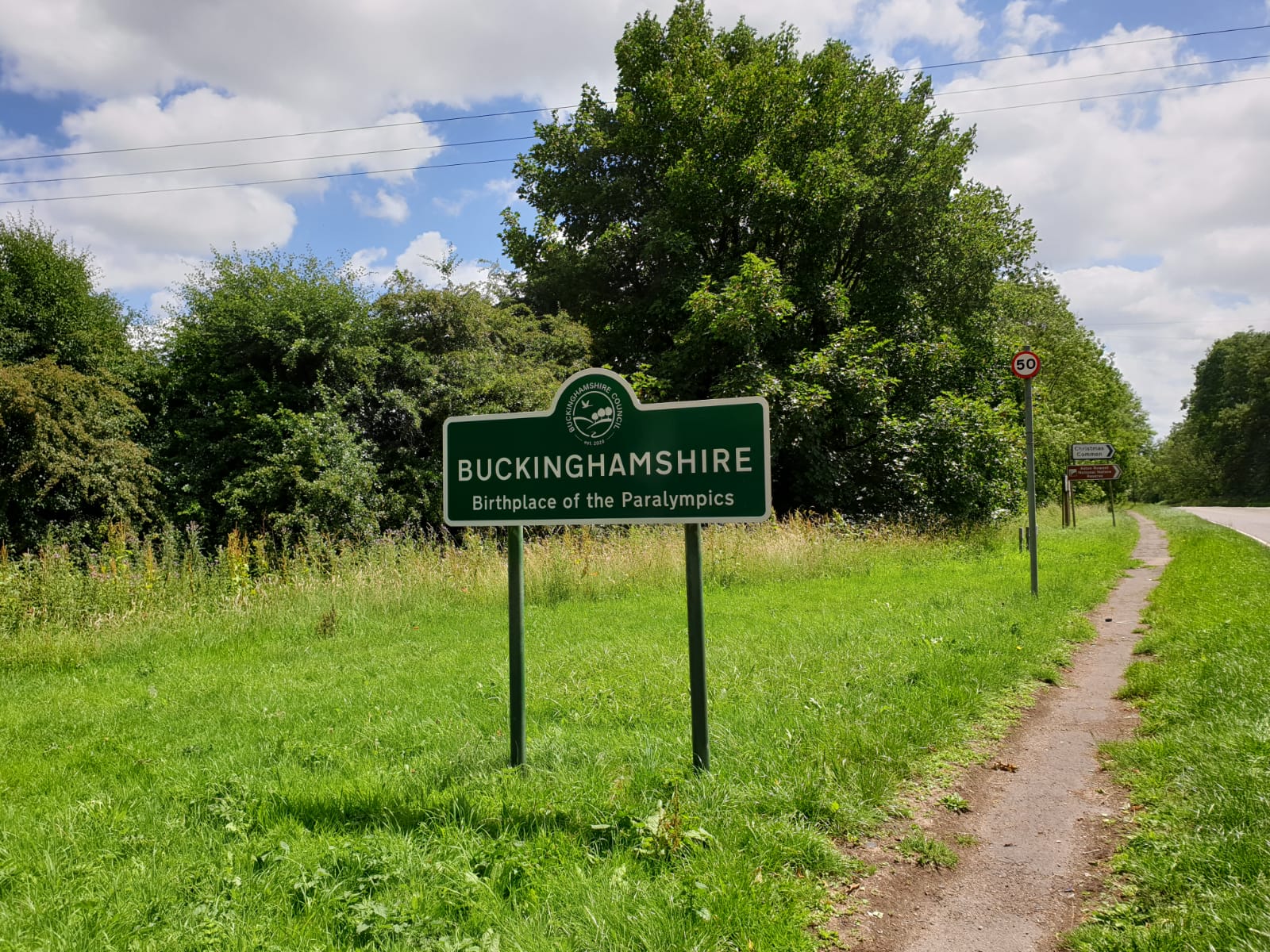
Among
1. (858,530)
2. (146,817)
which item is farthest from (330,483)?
(146,817)

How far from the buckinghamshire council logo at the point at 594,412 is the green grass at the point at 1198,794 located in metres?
2.93

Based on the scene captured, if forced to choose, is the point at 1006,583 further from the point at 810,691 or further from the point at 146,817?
the point at 146,817

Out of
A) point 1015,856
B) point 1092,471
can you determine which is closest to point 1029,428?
point 1015,856

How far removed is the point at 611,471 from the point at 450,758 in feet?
6.56

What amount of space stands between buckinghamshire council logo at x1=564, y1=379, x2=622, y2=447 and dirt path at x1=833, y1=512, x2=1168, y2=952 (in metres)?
2.42

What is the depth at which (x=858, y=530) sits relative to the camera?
52.5ft

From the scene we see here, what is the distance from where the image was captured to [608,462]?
12.9ft

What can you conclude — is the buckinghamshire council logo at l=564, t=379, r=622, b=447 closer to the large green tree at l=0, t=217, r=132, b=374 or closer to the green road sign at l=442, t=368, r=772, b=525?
the green road sign at l=442, t=368, r=772, b=525

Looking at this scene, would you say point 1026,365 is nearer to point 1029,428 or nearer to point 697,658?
point 1029,428

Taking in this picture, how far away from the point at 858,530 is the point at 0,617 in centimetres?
1429

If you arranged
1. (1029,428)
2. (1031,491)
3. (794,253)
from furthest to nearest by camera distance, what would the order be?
(794,253)
(1029,428)
(1031,491)

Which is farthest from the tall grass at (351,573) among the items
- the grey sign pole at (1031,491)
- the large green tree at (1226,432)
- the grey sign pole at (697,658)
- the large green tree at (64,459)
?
the large green tree at (1226,432)

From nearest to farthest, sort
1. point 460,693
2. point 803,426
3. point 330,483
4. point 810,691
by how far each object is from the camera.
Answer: point 810,691 < point 460,693 < point 330,483 < point 803,426

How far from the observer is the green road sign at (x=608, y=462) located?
3.67m
